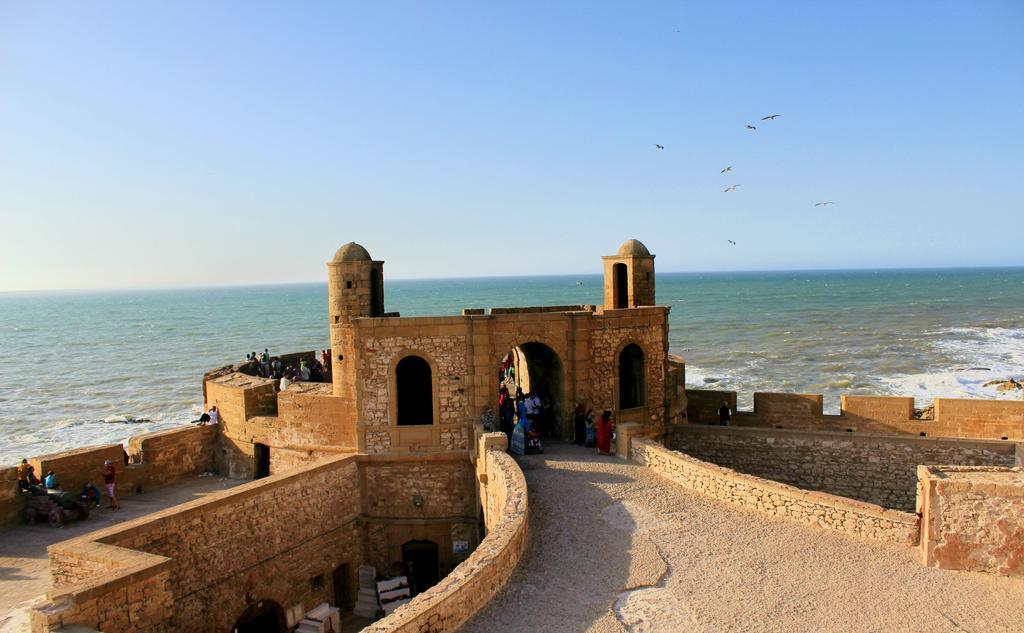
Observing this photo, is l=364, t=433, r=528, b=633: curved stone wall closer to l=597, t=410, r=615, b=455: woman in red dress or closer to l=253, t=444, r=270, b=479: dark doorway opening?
l=597, t=410, r=615, b=455: woman in red dress

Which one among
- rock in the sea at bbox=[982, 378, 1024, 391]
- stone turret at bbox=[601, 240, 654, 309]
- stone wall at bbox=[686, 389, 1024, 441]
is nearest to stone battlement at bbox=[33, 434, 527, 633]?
stone turret at bbox=[601, 240, 654, 309]

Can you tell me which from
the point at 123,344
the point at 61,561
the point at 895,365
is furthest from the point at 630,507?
the point at 123,344

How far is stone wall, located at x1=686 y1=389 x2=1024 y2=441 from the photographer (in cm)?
1828

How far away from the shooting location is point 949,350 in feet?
165

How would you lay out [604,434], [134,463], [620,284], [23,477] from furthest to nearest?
[620,284]
[134,463]
[23,477]
[604,434]

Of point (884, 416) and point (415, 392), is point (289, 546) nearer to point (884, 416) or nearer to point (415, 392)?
point (415, 392)

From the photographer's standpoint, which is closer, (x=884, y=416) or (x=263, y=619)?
(x=263, y=619)

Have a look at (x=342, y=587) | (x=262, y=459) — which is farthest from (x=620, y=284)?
(x=262, y=459)

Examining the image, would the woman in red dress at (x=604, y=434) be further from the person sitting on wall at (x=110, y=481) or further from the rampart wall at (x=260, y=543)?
the person sitting on wall at (x=110, y=481)

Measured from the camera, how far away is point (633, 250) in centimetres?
Result: 1878

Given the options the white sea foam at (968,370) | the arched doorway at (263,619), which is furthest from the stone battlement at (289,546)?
the white sea foam at (968,370)

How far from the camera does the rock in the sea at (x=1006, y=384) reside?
34378mm

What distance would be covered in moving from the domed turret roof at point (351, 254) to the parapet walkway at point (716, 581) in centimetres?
768

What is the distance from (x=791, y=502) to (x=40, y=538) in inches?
613
